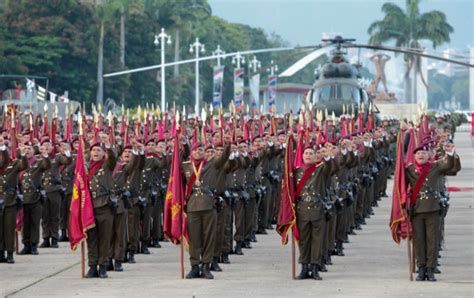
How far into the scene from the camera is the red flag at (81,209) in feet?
62.3

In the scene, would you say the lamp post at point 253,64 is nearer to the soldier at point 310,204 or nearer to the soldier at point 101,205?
the soldier at point 101,205

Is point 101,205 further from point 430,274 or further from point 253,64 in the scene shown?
point 253,64

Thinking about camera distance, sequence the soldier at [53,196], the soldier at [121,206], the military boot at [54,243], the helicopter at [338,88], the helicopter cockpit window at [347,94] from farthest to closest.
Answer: the helicopter cockpit window at [347,94] → the helicopter at [338,88] → the military boot at [54,243] → the soldier at [53,196] → the soldier at [121,206]

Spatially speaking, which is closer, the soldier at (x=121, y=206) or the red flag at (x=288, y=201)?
the red flag at (x=288, y=201)

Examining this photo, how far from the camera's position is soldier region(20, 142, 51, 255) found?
22.0 metres

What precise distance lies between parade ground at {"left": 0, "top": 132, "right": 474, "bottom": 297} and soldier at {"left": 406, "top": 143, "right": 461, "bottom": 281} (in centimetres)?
35

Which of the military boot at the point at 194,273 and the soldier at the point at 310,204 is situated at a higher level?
the soldier at the point at 310,204

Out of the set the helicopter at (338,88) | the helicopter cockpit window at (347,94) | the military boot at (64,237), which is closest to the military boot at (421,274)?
the military boot at (64,237)

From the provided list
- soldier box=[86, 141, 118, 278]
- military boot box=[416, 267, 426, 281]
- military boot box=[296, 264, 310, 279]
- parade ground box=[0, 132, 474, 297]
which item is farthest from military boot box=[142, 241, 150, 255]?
military boot box=[416, 267, 426, 281]

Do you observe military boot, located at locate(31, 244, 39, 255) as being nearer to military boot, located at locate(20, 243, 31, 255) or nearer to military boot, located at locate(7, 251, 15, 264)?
military boot, located at locate(20, 243, 31, 255)

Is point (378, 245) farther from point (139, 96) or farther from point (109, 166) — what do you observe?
point (139, 96)

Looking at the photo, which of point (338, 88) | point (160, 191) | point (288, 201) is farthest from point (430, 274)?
point (338, 88)

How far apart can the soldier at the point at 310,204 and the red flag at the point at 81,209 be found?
2.35 metres

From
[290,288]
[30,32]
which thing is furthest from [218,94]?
[290,288]
